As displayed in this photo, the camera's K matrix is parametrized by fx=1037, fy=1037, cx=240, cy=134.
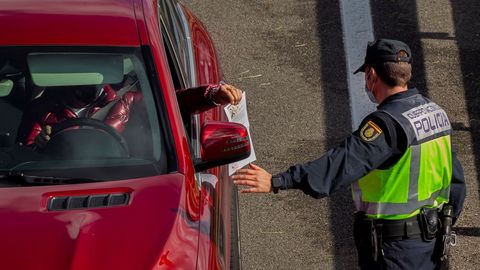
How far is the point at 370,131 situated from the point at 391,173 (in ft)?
0.76

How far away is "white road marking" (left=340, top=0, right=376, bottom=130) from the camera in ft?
26.6

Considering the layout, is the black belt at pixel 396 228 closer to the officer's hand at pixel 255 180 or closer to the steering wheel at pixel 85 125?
the officer's hand at pixel 255 180

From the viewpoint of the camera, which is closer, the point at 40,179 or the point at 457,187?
the point at 40,179

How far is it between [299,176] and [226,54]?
4.49 metres

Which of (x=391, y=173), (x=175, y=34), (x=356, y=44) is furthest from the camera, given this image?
(x=356, y=44)

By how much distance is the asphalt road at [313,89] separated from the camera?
673 cm

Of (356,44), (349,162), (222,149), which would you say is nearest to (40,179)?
(222,149)

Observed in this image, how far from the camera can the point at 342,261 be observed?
21.4 ft

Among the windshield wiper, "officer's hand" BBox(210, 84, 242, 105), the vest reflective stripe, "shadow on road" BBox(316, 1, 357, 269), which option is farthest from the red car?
"shadow on road" BBox(316, 1, 357, 269)

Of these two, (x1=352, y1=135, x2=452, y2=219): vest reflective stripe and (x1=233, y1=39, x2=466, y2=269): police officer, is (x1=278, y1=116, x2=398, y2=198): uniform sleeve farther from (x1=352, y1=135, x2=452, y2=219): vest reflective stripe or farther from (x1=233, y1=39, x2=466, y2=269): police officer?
(x1=352, y1=135, x2=452, y2=219): vest reflective stripe

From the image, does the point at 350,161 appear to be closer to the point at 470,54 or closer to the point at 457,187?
the point at 457,187

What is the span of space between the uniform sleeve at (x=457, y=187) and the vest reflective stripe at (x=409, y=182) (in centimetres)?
15

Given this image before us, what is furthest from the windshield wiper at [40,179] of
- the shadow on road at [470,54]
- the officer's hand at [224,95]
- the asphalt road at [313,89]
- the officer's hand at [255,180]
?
the shadow on road at [470,54]

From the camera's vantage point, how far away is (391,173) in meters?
4.62
